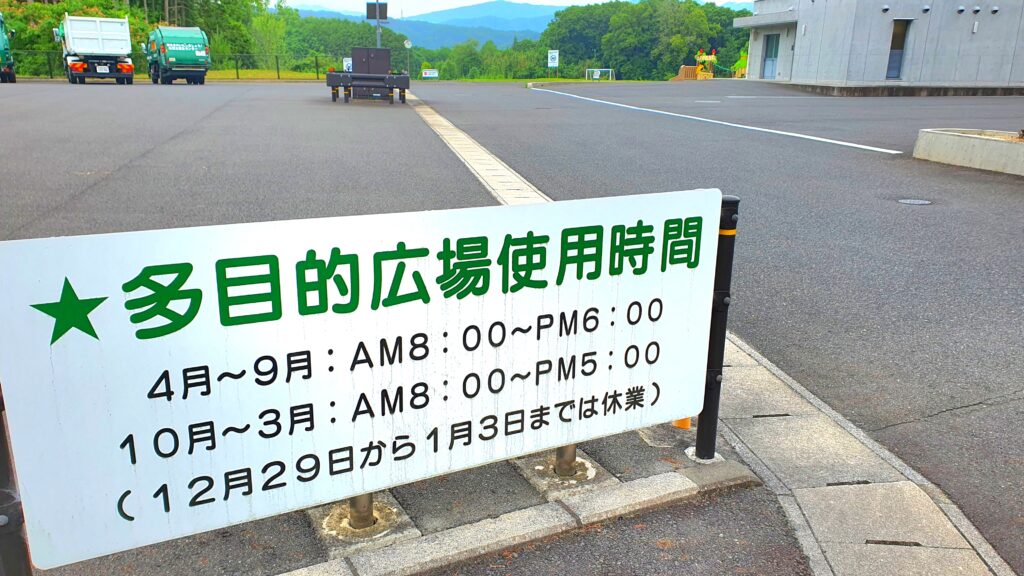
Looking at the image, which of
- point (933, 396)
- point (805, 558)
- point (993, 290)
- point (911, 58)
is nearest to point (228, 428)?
point (805, 558)

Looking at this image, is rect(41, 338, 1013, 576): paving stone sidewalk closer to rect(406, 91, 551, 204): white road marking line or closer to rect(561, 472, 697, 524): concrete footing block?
rect(561, 472, 697, 524): concrete footing block

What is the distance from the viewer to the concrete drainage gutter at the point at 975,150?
1154cm

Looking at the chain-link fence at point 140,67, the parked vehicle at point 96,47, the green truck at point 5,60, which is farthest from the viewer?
the chain-link fence at point 140,67

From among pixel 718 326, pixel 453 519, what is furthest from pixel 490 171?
pixel 453 519

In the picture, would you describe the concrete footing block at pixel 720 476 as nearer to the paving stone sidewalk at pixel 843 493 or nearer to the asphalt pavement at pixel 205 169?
the paving stone sidewalk at pixel 843 493

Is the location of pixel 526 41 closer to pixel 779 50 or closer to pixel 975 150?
pixel 779 50

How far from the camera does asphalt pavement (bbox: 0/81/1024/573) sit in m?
4.06

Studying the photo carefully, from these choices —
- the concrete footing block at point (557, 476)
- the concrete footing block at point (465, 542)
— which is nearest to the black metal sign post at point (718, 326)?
the concrete footing block at point (557, 476)

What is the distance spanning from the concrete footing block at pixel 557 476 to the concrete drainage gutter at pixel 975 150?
1102cm

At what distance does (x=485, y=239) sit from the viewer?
8.22 feet

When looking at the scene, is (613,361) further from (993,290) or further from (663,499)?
(993,290)

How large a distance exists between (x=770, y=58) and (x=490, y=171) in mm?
44424

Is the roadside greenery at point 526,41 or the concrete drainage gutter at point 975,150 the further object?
the roadside greenery at point 526,41

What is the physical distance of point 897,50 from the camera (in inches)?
1575
